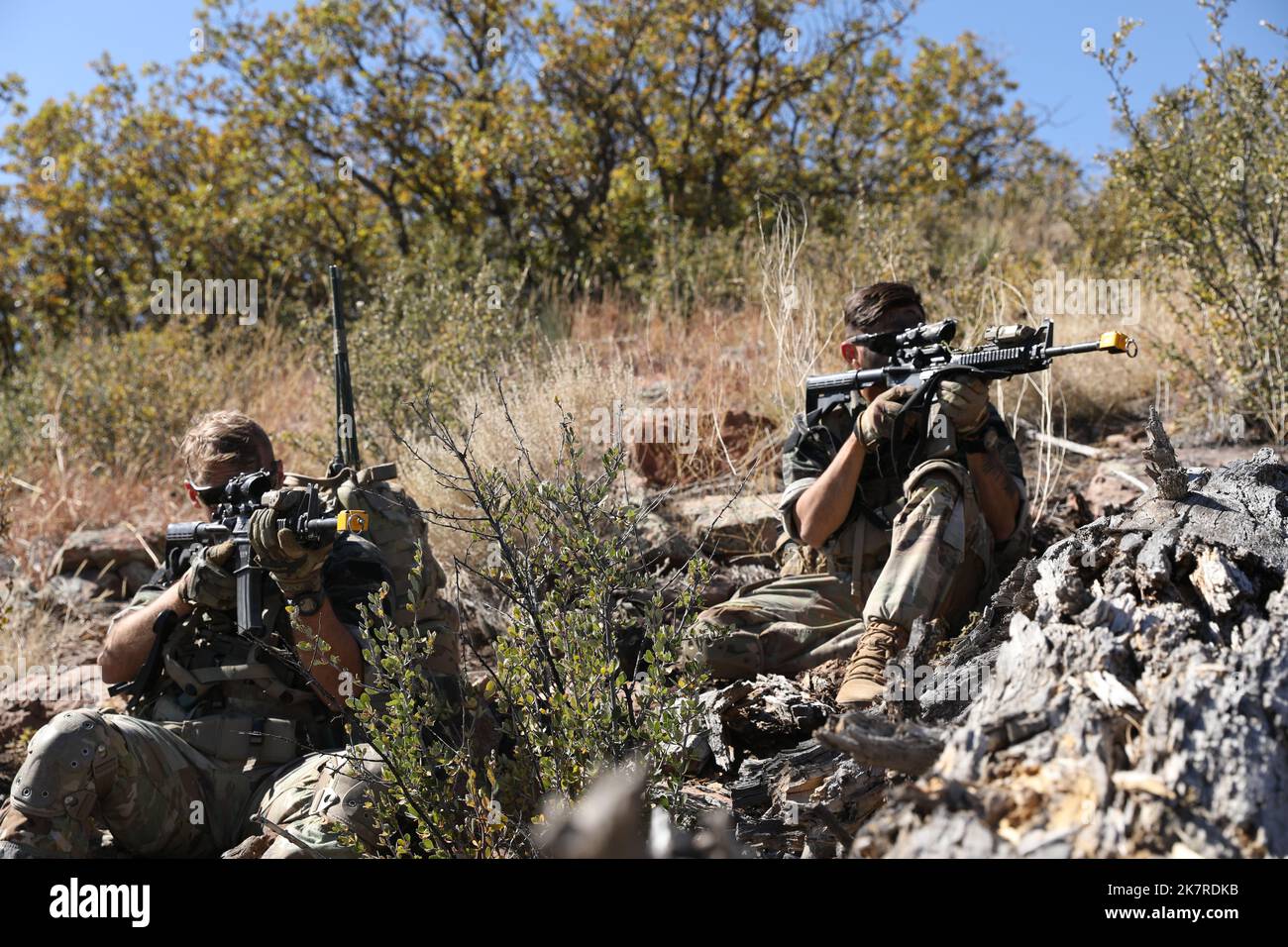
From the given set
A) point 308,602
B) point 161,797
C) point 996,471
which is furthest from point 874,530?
point 161,797

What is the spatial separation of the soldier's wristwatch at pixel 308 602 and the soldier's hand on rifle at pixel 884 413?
1.73m

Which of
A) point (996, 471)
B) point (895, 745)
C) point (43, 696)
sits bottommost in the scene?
point (43, 696)

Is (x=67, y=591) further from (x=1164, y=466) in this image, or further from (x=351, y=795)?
(x=1164, y=466)

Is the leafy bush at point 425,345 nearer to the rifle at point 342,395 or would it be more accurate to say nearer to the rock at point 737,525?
the rifle at point 342,395

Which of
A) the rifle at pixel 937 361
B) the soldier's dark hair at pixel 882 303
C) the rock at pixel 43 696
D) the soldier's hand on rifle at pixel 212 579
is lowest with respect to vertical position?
the rock at pixel 43 696

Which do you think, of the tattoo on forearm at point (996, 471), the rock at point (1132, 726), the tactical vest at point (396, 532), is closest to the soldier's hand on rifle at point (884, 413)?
the tattoo on forearm at point (996, 471)

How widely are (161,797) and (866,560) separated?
89.1 inches

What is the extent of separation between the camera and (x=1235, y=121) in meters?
5.47

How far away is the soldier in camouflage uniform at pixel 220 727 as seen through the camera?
8.98 feet

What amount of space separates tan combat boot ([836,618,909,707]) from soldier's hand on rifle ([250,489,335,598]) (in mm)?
1443

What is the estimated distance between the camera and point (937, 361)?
347 centimetres

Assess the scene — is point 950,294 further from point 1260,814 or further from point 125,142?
point 125,142

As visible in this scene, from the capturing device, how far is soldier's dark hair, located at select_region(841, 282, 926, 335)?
3789 mm

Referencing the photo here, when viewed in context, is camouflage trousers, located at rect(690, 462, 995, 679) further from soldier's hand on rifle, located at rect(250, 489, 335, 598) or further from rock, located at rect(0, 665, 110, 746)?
rock, located at rect(0, 665, 110, 746)
